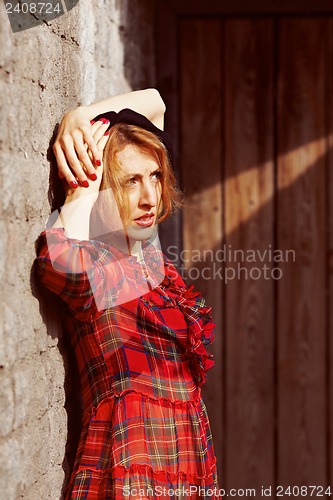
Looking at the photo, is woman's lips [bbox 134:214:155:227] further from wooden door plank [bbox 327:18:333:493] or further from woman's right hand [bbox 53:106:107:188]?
wooden door plank [bbox 327:18:333:493]

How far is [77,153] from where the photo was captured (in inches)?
66.6

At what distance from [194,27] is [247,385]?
146 centimetres

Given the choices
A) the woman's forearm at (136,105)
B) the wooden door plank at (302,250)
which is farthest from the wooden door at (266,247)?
the woman's forearm at (136,105)

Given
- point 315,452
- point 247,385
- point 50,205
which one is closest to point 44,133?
point 50,205

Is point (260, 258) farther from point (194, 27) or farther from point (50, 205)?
point (50, 205)

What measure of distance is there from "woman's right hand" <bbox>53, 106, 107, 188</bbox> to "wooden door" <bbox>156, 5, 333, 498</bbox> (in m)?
1.44

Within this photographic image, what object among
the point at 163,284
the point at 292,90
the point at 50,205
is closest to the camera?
the point at 50,205

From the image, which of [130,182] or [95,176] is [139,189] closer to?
[130,182]

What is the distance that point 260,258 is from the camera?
314cm

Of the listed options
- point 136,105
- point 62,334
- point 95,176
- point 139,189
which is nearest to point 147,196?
point 139,189

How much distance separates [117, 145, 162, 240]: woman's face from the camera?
179 centimetres

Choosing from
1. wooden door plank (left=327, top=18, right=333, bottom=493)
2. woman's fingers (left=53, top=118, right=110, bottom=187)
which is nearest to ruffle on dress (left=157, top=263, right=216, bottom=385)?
woman's fingers (left=53, top=118, right=110, bottom=187)

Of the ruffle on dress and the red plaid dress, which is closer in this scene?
the red plaid dress

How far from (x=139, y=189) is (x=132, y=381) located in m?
0.44
